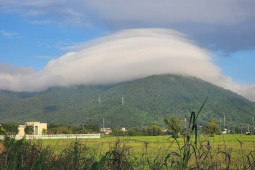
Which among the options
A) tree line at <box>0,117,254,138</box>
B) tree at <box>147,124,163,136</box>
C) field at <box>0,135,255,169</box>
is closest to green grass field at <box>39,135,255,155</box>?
field at <box>0,135,255,169</box>

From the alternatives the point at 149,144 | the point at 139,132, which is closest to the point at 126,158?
the point at 149,144

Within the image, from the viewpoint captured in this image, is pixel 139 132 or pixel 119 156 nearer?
pixel 119 156

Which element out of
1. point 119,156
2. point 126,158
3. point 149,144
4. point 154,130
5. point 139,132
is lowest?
point 139,132

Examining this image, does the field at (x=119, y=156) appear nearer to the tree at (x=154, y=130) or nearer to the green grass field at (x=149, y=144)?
the green grass field at (x=149, y=144)

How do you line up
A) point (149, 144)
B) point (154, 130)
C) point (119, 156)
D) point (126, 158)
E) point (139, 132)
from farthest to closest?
1. point (139, 132)
2. point (154, 130)
3. point (149, 144)
4. point (126, 158)
5. point (119, 156)

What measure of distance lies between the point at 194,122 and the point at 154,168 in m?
2.15

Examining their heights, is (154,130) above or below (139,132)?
above

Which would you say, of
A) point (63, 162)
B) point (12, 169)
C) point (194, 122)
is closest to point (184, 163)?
point (194, 122)

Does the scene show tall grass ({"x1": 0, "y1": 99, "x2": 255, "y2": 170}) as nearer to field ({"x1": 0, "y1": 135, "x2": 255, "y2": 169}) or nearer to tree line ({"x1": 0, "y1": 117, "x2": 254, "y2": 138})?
field ({"x1": 0, "y1": 135, "x2": 255, "y2": 169})

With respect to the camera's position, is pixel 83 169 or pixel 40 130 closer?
pixel 83 169

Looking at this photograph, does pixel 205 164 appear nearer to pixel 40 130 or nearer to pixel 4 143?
pixel 4 143

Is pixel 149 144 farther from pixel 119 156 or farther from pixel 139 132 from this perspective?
pixel 139 132

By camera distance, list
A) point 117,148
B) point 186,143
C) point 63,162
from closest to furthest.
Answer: point 186,143
point 117,148
point 63,162

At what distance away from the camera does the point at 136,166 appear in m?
7.24
